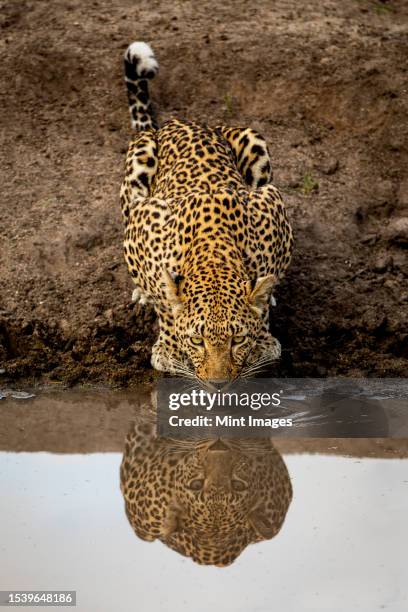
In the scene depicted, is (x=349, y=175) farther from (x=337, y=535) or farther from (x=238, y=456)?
(x=337, y=535)

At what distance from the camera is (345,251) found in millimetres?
10992

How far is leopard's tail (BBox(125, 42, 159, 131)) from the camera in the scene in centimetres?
1123

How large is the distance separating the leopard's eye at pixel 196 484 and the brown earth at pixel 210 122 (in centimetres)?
185

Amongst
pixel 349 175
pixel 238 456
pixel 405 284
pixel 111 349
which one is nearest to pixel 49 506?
pixel 238 456

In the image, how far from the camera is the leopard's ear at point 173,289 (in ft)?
28.9

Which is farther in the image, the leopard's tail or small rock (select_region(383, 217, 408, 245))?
the leopard's tail

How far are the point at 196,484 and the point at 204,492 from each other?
0.13 metres

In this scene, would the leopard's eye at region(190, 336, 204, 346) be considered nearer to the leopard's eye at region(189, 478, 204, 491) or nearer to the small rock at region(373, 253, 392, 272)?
the leopard's eye at region(189, 478, 204, 491)

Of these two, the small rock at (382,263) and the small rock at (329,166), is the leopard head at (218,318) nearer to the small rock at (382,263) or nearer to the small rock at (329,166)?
the small rock at (382,263)

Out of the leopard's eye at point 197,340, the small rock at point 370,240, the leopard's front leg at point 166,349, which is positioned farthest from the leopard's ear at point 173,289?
the small rock at point 370,240

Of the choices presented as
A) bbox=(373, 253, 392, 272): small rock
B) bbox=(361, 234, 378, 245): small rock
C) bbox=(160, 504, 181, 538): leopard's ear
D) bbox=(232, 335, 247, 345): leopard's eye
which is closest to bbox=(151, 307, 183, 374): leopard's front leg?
bbox=(232, 335, 247, 345): leopard's eye

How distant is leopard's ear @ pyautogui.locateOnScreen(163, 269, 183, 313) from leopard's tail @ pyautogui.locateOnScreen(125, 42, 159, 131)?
9.64ft

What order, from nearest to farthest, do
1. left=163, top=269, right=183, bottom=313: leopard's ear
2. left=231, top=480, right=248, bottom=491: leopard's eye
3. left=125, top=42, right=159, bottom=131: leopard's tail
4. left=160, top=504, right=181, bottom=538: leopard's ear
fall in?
left=160, top=504, right=181, bottom=538: leopard's ear, left=231, top=480, right=248, bottom=491: leopard's eye, left=163, top=269, right=183, bottom=313: leopard's ear, left=125, top=42, right=159, bottom=131: leopard's tail

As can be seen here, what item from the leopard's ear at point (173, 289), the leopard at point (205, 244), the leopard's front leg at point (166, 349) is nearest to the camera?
the leopard at point (205, 244)
